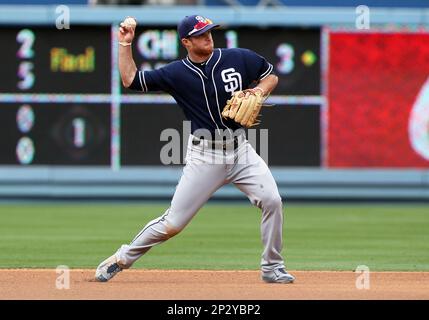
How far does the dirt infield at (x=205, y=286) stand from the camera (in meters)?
8.02

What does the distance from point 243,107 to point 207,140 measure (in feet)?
1.37

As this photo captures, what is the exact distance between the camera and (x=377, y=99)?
1836 centimetres

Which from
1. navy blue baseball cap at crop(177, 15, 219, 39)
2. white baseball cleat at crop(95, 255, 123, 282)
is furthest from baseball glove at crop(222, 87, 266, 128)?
white baseball cleat at crop(95, 255, 123, 282)

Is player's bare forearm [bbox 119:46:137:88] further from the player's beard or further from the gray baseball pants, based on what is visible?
the gray baseball pants

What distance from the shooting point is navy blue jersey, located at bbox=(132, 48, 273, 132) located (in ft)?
28.3

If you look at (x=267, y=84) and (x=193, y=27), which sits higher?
(x=193, y=27)

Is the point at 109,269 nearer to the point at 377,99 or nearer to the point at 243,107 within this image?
the point at 243,107

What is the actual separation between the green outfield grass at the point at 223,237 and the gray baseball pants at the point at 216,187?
168 cm

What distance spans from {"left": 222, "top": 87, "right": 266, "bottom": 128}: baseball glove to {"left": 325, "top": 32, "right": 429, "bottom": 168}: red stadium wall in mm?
9748

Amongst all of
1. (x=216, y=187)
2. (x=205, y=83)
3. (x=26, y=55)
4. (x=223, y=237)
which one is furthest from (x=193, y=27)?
(x=26, y=55)
